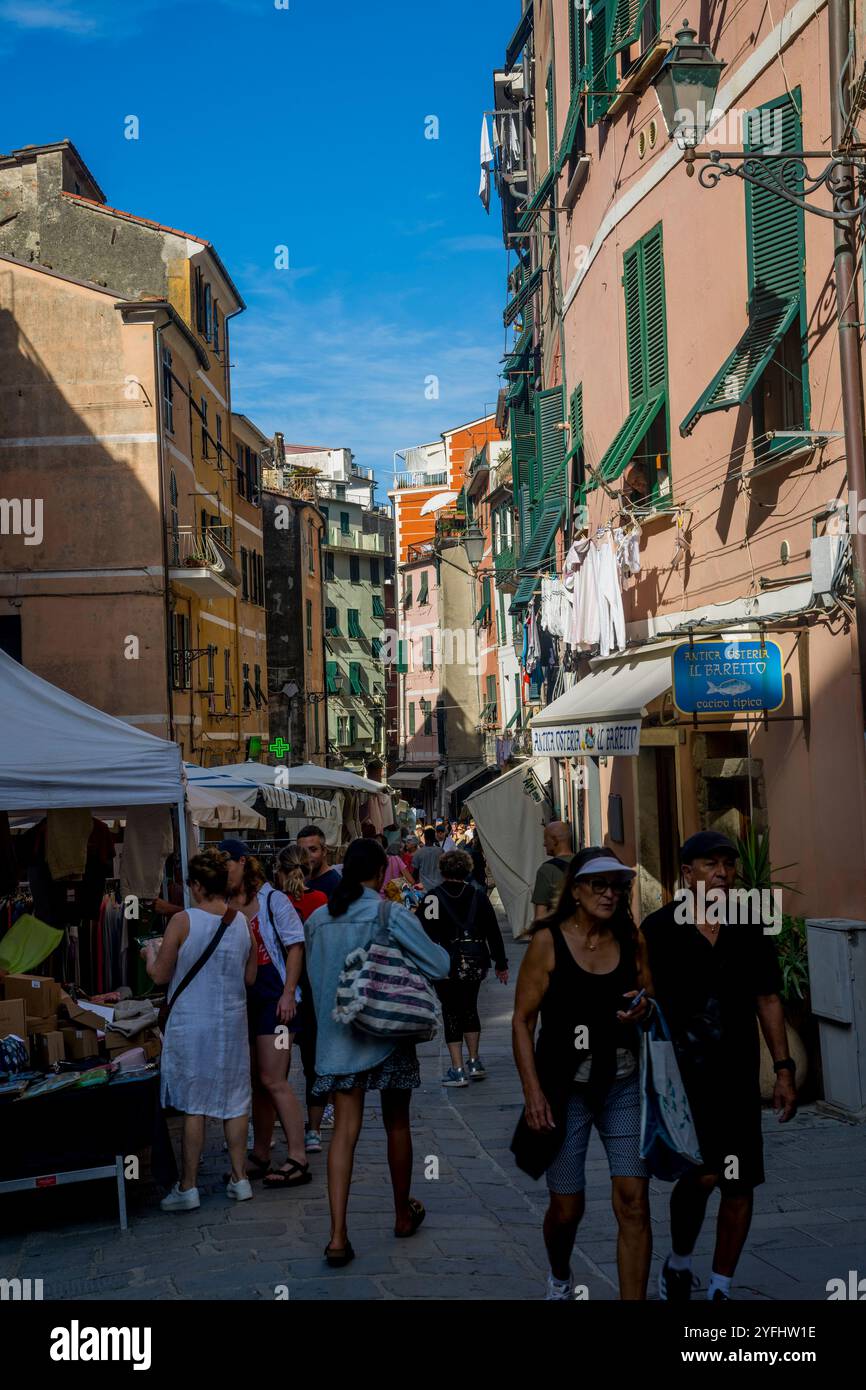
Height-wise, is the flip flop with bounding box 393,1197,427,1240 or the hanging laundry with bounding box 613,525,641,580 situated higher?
the hanging laundry with bounding box 613,525,641,580

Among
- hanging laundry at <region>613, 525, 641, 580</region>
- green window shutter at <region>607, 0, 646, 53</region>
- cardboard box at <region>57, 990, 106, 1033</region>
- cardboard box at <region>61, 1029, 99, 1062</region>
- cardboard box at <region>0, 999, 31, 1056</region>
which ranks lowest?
cardboard box at <region>61, 1029, 99, 1062</region>

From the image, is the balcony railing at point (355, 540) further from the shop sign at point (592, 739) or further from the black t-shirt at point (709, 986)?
the black t-shirt at point (709, 986)

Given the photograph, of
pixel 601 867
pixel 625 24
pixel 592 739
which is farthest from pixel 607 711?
pixel 625 24

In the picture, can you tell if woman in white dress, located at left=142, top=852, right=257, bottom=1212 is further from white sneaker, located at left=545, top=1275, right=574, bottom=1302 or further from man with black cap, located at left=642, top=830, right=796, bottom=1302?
man with black cap, located at left=642, top=830, right=796, bottom=1302

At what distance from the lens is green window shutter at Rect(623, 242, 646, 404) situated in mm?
14484

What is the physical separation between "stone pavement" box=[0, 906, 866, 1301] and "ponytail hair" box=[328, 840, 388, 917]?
1499 mm


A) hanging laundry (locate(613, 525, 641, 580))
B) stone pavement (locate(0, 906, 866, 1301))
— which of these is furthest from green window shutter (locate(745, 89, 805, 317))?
stone pavement (locate(0, 906, 866, 1301))

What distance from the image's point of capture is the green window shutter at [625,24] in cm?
1405

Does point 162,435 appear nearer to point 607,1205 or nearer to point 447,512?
point 607,1205

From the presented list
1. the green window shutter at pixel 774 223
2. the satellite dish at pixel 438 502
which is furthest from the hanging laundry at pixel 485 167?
the satellite dish at pixel 438 502

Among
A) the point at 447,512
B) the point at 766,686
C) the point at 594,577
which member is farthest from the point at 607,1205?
the point at 447,512

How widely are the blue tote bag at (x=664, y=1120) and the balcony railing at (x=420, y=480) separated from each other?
64032 mm

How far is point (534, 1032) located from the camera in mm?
5660

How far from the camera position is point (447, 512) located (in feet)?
202
